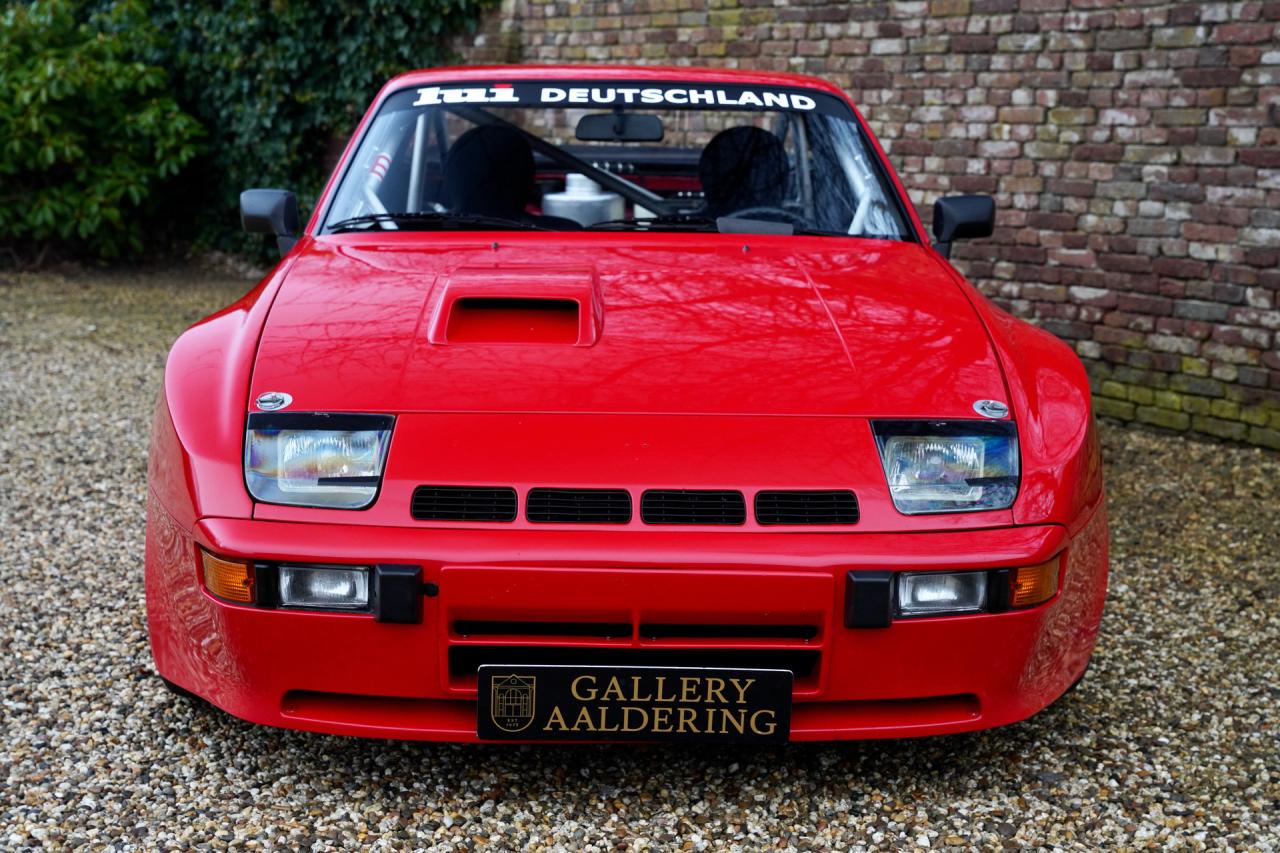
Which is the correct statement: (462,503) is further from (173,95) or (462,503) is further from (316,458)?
(173,95)

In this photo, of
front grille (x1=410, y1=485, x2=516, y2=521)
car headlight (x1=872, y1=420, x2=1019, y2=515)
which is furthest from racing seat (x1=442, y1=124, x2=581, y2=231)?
car headlight (x1=872, y1=420, x2=1019, y2=515)

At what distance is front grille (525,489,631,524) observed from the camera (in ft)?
7.67

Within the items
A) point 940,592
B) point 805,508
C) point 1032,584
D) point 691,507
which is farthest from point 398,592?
point 1032,584

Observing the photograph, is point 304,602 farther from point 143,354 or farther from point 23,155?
point 23,155

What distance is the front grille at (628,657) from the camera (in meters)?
2.35

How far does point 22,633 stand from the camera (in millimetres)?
3531

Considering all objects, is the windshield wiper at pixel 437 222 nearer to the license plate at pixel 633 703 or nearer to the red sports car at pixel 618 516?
the red sports car at pixel 618 516

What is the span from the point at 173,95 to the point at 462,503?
976 cm

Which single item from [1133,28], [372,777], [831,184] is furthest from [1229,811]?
[1133,28]

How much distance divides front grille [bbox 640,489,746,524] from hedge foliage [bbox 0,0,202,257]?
29.1ft

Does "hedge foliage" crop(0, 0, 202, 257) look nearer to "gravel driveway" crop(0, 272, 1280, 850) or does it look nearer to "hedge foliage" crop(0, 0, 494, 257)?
"hedge foliage" crop(0, 0, 494, 257)

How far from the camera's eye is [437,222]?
3.43 m

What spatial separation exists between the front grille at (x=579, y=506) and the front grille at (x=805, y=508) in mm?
248

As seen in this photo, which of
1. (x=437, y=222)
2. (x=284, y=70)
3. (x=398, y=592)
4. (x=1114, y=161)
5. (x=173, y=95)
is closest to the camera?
(x=398, y=592)
